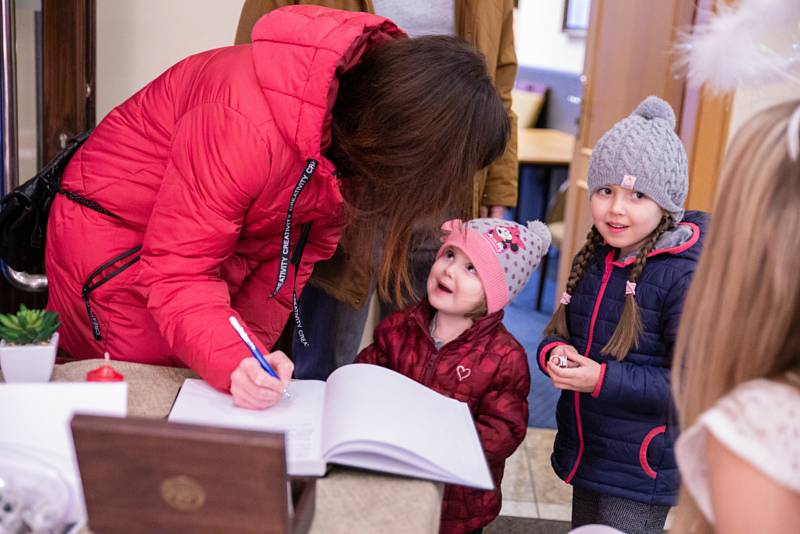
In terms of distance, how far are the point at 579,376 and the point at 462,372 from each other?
22cm

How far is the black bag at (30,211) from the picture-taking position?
56.6 inches

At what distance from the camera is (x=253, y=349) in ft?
3.83

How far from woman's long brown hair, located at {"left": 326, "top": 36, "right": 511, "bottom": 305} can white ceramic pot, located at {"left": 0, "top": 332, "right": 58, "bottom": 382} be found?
52cm

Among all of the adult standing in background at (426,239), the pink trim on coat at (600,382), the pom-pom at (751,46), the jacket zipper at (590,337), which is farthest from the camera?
the adult standing in background at (426,239)

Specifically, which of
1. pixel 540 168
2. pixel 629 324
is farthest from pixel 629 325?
pixel 540 168

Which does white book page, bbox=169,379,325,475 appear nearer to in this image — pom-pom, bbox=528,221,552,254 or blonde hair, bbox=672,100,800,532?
blonde hair, bbox=672,100,800,532

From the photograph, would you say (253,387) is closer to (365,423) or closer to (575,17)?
(365,423)

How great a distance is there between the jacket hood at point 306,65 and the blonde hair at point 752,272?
615mm

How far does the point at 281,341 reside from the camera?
2125 millimetres

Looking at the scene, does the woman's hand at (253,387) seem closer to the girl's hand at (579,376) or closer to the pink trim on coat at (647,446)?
the girl's hand at (579,376)

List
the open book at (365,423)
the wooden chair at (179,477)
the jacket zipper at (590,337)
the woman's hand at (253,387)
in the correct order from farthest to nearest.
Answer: the jacket zipper at (590,337), the woman's hand at (253,387), the open book at (365,423), the wooden chair at (179,477)

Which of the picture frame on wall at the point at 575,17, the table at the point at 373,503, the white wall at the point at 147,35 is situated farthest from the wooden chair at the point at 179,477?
the picture frame on wall at the point at 575,17

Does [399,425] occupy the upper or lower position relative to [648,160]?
lower

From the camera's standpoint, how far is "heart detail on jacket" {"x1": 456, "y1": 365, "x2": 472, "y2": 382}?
1542mm
